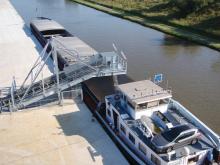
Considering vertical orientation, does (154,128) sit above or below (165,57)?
above

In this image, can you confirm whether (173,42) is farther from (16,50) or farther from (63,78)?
(63,78)

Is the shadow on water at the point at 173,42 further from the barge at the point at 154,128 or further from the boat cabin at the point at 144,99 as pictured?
the boat cabin at the point at 144,99

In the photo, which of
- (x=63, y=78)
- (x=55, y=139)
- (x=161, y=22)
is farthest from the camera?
(x=161, y=22)

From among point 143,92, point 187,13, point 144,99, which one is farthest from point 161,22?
point 144,99

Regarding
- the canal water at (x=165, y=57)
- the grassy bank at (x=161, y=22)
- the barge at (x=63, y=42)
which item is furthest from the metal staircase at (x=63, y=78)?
the grassy bank at (x=161, y=22)

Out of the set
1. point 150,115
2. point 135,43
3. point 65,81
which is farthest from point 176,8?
point 150,115

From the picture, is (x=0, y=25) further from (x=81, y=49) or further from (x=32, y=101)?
(x=32, y=101)

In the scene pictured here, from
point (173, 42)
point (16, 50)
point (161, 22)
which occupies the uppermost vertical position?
point (161, 22)
